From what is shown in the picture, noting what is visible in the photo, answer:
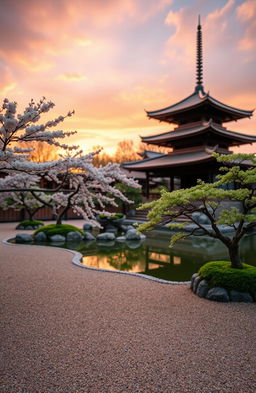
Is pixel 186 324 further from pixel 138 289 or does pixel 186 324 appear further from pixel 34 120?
pixel 34 120

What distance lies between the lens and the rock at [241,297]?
18.0ft

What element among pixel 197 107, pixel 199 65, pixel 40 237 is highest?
pixel 199 65

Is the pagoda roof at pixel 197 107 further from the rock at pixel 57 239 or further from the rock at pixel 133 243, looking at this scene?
the rock at pixel 57 239

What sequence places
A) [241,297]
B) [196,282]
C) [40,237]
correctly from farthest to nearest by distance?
[40,237] < [196,282] < [241,297]

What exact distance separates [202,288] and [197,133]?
64.3 feet

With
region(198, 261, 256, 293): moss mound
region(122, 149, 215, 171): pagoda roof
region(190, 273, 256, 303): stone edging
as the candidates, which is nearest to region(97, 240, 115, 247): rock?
region(198, 261, 256, 293): moss mound

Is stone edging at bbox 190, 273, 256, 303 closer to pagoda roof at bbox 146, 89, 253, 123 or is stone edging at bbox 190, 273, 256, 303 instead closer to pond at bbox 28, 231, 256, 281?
pond at bbox 28, 231, 256, 281

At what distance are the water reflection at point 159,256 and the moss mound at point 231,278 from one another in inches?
89.3

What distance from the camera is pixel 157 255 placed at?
39.2ft

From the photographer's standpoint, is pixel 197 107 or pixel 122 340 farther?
pixel 197 107

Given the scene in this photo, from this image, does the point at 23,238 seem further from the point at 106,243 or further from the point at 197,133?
the point at 197,133

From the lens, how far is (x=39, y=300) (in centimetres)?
547

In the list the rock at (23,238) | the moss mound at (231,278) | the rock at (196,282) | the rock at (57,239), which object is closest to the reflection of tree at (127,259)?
the rock at (57,239)

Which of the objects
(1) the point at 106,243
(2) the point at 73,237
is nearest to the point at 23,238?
(2) the point at 73,237
